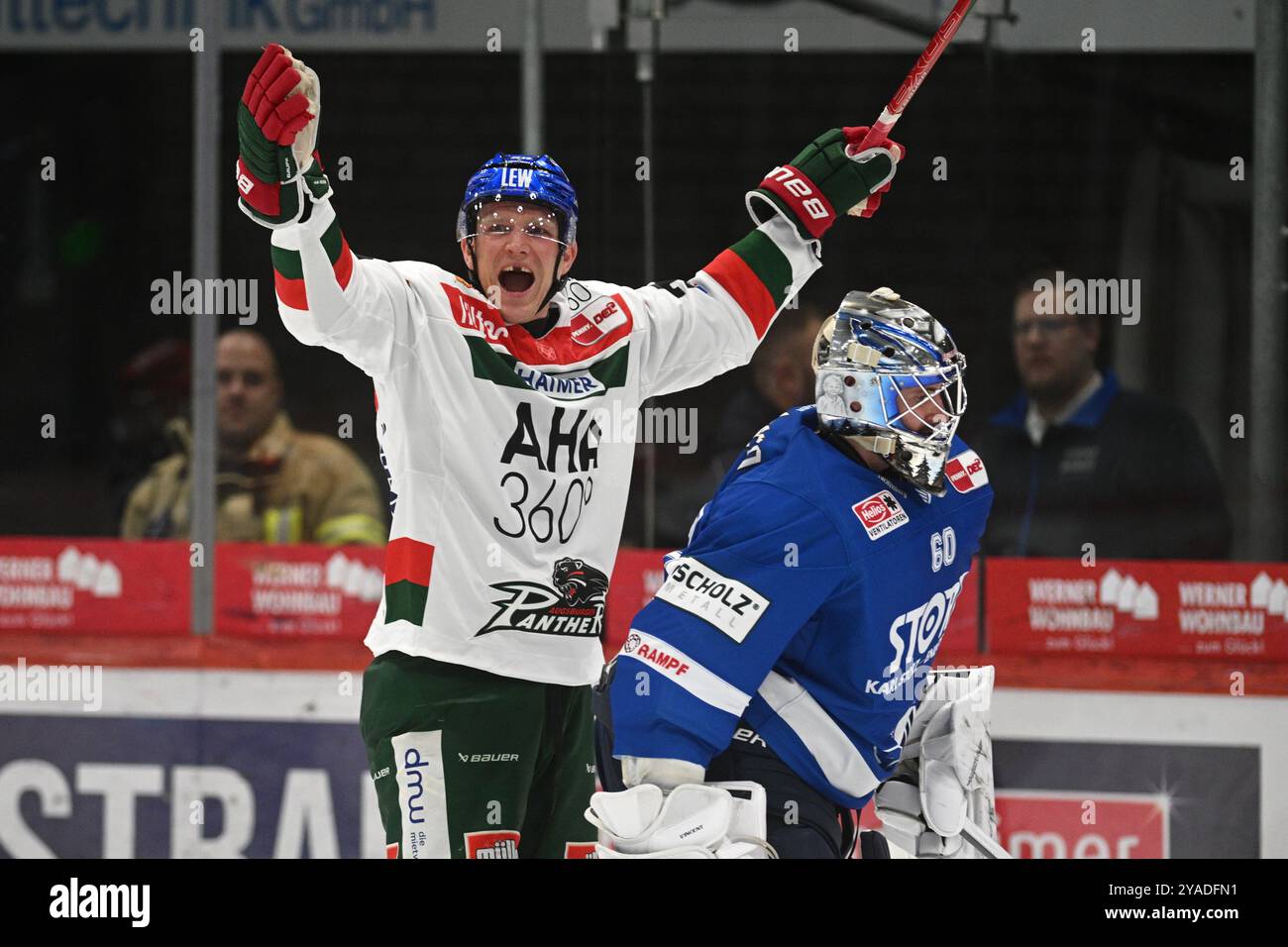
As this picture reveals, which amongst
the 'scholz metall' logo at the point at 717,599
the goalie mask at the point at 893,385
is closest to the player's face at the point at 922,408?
the goalie mask at the point at 893,385

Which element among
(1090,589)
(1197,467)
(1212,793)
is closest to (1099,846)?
(1212,793)

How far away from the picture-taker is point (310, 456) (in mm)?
4914

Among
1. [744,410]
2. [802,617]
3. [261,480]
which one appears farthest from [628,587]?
[802,617]

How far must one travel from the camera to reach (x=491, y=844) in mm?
2932

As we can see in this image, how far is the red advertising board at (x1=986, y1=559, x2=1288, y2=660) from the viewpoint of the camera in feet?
14.8

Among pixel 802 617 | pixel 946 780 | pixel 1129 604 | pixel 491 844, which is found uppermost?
pixel 802 617

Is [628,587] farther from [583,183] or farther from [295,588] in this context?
[583,183]

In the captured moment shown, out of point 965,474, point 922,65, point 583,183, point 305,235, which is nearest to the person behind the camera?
point 305,235

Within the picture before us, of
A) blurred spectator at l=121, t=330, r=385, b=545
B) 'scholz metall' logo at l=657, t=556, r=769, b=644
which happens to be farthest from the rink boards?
'scholz metall' logo at l=657, t=556, r=769, b=644

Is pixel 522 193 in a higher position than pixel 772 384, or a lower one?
higher

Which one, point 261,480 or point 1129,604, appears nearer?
point 1129,604

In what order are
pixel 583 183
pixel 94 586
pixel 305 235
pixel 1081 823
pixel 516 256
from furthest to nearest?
pixel 94 586 < pixel 583 183 < pixel 1081 823 < pixel 516 256 < pixel 305 235

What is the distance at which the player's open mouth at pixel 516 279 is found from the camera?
9.94ft

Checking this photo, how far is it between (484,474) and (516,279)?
338mm
